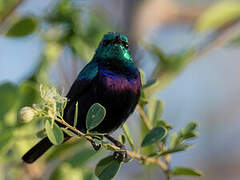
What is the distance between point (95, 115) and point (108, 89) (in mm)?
667

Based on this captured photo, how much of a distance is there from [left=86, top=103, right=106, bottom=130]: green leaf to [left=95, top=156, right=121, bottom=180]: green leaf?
0.24 meters

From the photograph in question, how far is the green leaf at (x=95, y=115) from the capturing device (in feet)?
5.35

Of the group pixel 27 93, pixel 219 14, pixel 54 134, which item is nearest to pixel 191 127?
pixel 54 134

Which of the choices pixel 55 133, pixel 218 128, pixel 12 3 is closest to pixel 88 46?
pixel 12 3

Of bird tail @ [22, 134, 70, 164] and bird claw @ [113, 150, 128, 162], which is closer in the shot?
bird claw @ [113, 150, 128, 162]

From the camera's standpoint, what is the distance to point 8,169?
2.56m

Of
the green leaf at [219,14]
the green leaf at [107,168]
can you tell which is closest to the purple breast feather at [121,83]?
the green leaf at [107,168]

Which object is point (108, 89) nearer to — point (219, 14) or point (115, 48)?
point (115, 48)

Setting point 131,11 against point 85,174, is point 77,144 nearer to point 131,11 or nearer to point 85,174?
point 85,174

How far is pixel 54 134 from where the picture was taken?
5.13ft

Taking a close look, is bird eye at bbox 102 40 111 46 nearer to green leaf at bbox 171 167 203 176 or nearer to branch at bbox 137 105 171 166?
branch at bbox 137 105 171 166

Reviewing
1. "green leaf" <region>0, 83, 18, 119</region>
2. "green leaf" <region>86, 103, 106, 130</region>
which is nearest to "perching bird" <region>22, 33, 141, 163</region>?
"green leaf" <region>0, 83, 18, 119</region>

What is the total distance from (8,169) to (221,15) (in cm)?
169

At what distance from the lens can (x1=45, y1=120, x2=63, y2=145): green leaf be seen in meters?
1.55
